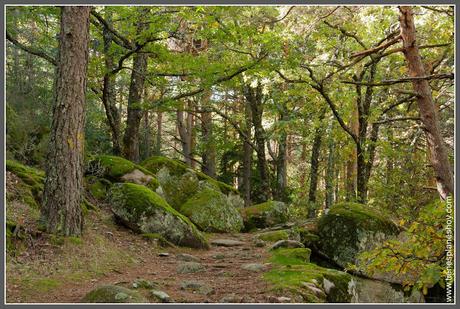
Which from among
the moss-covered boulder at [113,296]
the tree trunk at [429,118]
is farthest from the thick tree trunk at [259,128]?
the moss-covered boulder at [113,296]

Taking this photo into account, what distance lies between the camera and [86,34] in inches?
274

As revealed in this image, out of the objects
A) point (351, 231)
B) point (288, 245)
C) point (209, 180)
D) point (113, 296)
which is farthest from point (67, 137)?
point (209, 180)

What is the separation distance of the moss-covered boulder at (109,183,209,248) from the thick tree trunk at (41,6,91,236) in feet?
5.40

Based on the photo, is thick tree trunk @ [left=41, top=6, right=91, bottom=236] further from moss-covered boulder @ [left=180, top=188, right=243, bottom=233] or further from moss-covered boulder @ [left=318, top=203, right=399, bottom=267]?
moss-covered boulder @ [left=318, top=203, right=399, bottom=267]

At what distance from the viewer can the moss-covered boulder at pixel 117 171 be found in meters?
10.3

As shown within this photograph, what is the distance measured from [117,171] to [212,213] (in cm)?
270

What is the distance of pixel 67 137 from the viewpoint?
6.62 meters

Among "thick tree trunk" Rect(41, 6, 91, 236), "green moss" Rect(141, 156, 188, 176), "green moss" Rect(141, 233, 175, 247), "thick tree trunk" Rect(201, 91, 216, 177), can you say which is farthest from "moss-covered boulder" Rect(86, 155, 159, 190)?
"thick tree trunk" Rect(201, 91, 216, 177)

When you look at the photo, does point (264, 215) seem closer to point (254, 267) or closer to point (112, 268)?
point (254, 267)

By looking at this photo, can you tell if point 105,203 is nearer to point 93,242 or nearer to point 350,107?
point 93,242

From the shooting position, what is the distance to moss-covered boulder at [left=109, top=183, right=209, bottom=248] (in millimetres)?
8414

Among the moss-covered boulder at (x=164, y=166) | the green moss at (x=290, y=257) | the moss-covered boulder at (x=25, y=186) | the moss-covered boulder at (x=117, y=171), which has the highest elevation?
the moss-covered boulder at (x=164, y=166)

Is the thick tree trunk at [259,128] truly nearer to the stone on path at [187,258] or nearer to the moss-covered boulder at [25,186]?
the stone on path at [187,258]

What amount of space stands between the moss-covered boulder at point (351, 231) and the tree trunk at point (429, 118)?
4.74m
